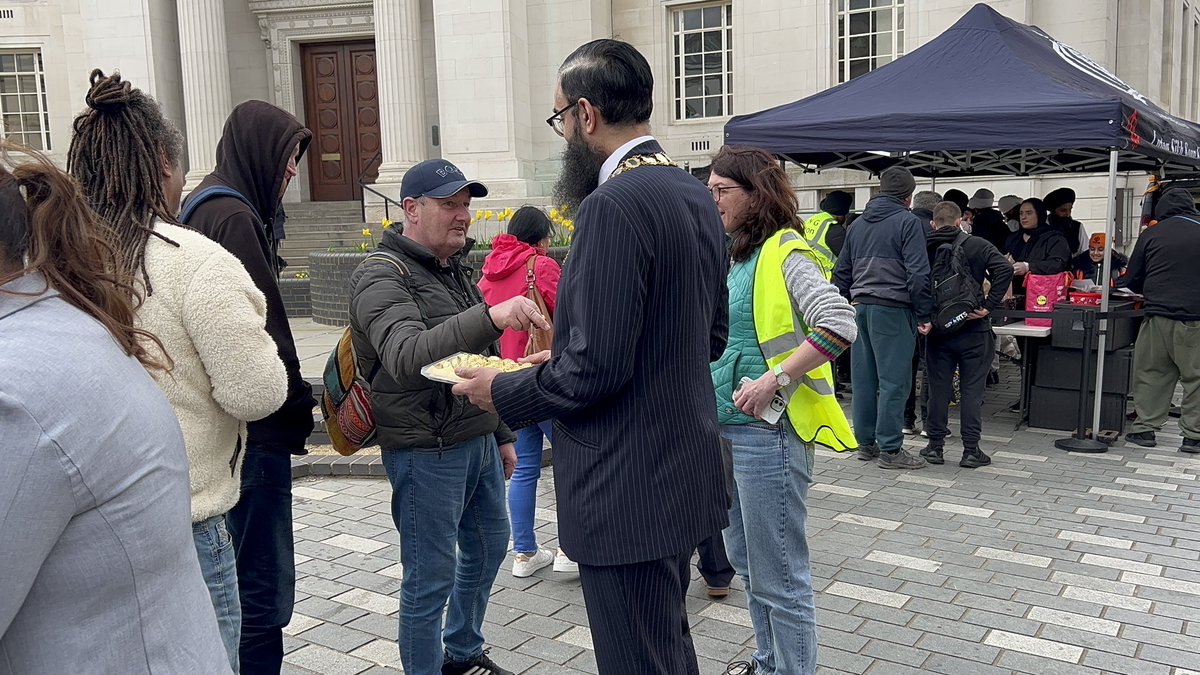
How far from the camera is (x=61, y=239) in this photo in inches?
52.6

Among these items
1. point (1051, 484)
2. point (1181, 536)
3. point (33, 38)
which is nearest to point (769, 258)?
point (1181, 536)

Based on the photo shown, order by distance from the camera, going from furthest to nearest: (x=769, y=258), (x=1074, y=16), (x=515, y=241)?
(x=1074, y=16) < (x=515, y=241) < (x=769, y=258)

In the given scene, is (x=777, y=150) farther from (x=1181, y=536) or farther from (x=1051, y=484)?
(x=1181, y=536)

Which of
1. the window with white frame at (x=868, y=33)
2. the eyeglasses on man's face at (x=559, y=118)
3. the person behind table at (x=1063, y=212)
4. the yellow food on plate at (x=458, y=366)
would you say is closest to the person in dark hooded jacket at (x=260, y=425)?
the yellow food on plate at (x=458, y=366)

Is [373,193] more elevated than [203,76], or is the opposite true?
[203,76]

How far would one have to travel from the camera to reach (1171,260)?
7.36 metres

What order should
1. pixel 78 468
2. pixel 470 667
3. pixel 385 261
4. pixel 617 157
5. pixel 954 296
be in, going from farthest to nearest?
pixel 954 296 < pixel 470 667 < pixel 385 261 < pixel 617 157 < pixel 78 468

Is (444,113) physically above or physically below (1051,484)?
above

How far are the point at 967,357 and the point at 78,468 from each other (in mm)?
6761

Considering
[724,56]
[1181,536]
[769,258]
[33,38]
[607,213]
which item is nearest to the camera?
[607,213]

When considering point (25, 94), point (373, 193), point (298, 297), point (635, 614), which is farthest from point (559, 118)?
point (25, 94)

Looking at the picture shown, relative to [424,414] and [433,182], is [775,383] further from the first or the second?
[433,182]

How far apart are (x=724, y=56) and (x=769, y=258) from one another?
16.6 meters

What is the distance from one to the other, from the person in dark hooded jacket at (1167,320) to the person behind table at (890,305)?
85.8 inches
